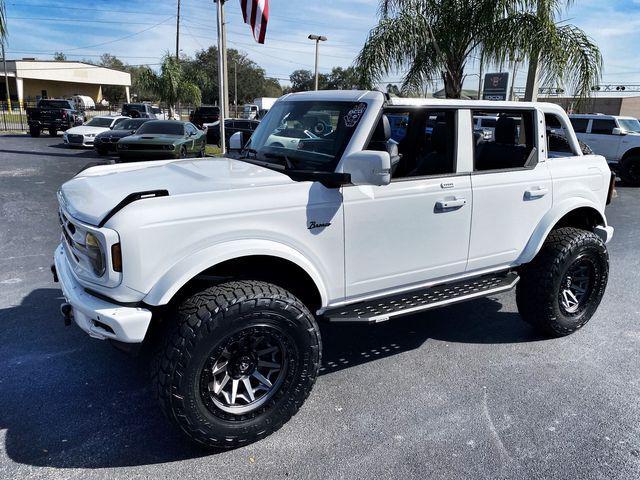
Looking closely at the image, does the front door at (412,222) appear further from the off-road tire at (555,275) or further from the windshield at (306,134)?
the off-road tire at (555,275)

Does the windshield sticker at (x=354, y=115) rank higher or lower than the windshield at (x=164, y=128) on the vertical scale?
higher

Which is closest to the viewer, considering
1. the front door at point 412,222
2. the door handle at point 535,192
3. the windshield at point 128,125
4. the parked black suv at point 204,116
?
the front door at point 412,222

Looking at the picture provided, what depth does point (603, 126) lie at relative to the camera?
14.6 meters

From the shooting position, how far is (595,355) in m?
4.02

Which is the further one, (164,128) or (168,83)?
(168,83)

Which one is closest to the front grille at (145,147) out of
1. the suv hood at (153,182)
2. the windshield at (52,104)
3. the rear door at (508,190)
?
the suv hood at (153,182)

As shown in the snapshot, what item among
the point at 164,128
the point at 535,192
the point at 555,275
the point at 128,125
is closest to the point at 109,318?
the point at 535,192

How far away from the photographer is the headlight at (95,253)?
2545 mm

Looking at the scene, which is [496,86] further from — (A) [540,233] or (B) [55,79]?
(B) [55,79]

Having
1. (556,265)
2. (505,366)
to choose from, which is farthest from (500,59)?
(505,366)

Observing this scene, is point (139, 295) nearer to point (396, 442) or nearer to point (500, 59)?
point (396, 442)

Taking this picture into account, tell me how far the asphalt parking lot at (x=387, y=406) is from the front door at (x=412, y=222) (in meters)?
0.75

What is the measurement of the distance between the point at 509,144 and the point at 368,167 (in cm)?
194

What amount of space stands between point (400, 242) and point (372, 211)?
33 centimetres
